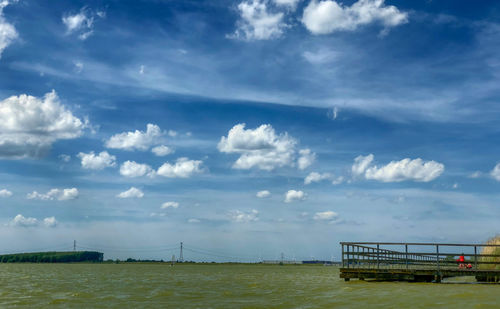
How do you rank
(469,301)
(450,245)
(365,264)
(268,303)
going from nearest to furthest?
(469,301) → (268,303) → (450,245) → (365,264)

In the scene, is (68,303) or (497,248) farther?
(497,248)

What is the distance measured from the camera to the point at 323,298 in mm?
23719

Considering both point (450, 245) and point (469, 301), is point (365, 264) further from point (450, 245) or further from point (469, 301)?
point (469, 301)

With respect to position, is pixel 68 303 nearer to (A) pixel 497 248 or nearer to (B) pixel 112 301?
(B) pixel 112 301

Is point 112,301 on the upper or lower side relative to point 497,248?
lower

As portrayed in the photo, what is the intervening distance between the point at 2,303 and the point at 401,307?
56.7 ft

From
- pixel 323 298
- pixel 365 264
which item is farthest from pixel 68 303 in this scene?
pixel 365 264

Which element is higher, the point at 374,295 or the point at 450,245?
the point at 450,245

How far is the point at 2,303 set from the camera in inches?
900

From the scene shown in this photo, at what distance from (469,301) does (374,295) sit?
4.33 m

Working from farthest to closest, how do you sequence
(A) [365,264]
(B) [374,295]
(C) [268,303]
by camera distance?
(A) [365,264], (B) [374,295], (C) [268,303]

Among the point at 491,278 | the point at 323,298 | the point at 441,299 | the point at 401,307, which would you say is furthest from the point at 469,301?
the point at 491,278

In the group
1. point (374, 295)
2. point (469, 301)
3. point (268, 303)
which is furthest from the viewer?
point (374, 295)

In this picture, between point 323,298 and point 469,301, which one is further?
point 323,298
